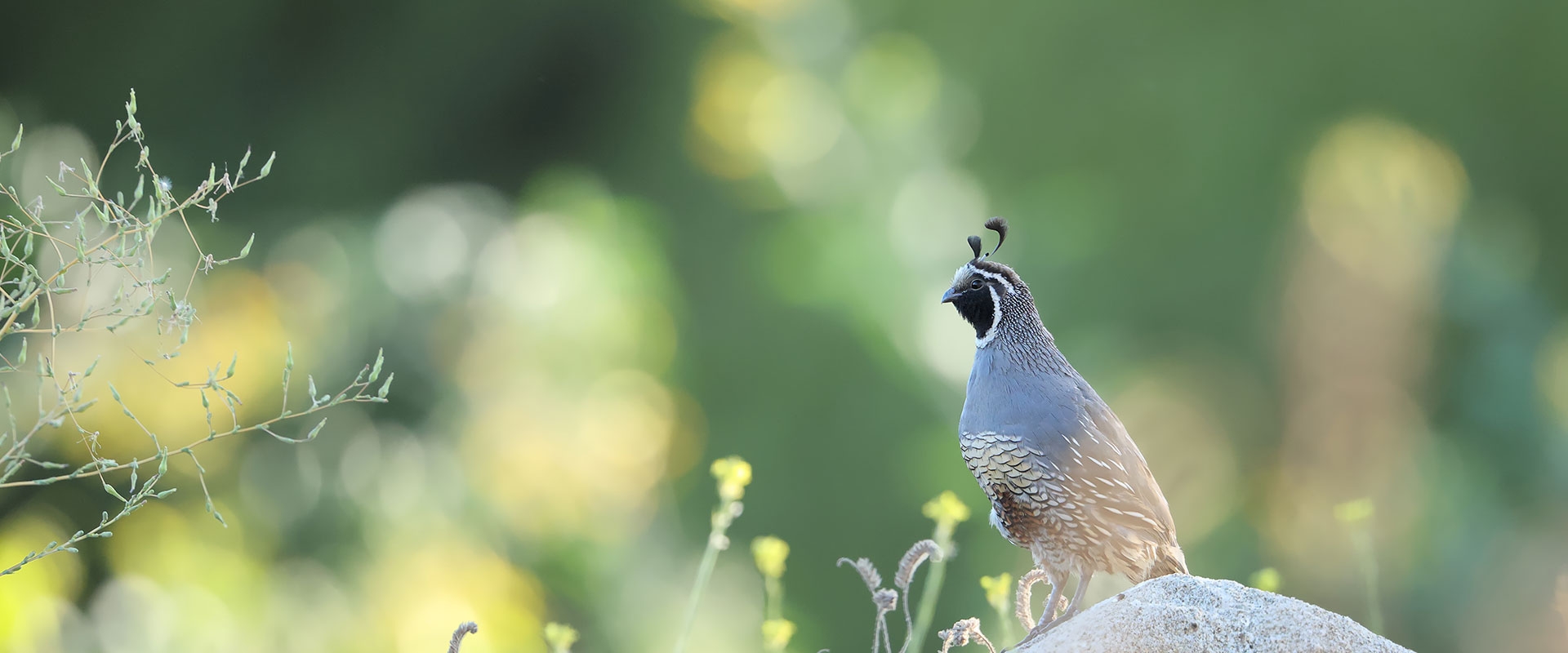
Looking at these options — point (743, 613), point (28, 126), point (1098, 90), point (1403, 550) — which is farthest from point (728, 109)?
point (1403, 550)

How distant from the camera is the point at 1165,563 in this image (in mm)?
1829

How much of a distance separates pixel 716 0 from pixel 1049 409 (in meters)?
2.85

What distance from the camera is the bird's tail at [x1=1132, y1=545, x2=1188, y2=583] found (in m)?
1.80

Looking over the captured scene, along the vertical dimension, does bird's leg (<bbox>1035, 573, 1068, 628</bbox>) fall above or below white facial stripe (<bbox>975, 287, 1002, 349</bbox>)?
below

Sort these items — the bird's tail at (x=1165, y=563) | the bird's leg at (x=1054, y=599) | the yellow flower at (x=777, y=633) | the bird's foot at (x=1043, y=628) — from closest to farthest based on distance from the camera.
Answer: the yellow flower at (x=777, y=633), the bird's foot at (x=1043, y=628), the bird's leg at (x=1054, y=599), the bird's tail at (x=1165, y=563)

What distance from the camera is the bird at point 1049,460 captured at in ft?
5.56

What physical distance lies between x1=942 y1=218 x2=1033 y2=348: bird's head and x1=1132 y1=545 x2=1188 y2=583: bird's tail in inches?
15.7

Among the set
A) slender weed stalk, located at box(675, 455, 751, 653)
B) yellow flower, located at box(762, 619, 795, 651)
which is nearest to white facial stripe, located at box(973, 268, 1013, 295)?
slender weed stalk, located at box(675, 455, 751, 653)

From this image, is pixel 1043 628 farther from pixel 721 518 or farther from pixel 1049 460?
pixel 721 518

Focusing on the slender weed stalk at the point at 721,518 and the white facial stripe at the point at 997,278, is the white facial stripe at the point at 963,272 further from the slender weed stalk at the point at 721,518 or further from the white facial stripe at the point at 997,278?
the slender weed stalk at the point at 721,518

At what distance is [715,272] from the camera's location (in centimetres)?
431

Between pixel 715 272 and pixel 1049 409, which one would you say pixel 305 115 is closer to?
pixel 715 272

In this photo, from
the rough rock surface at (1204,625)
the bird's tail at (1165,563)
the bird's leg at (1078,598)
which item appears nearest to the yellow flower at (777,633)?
the rough rock surface at (1204,625)

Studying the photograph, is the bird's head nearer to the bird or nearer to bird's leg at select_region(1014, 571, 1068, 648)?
the bird
